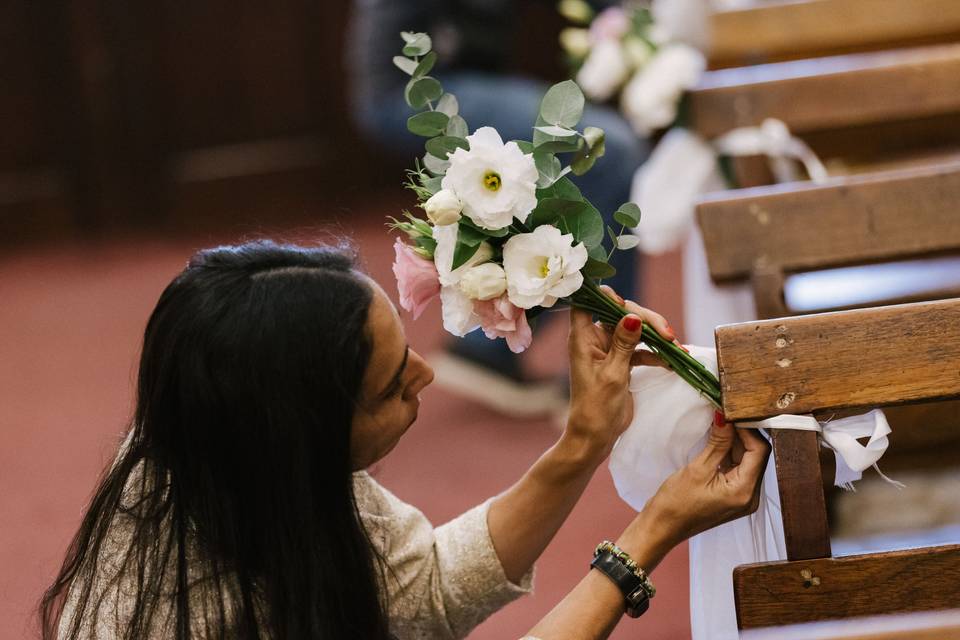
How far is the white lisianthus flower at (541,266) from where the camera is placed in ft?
3.86

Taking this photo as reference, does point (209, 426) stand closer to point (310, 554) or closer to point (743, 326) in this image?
point (310, 554)

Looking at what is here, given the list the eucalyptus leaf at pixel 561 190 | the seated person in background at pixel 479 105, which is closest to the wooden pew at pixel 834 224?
the eucalyptus leaf at pixel 561 190

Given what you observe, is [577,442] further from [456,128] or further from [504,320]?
[456,128]

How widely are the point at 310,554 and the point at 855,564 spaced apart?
0.53m

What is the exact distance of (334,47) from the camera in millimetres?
4945

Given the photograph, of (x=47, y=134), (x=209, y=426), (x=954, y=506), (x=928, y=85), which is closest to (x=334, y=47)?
(x=47, y=134)

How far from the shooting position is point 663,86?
8.19 feet

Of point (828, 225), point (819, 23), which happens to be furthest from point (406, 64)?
point (819, 23)

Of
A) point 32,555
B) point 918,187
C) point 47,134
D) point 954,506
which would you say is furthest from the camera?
point 47,134

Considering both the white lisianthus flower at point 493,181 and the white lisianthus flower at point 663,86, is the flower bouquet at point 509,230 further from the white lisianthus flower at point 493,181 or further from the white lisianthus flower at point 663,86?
the white lisianthus flower at point 663,86

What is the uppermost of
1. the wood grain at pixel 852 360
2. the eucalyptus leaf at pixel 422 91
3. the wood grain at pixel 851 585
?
the eucalyptus leaf at pixel 422 91

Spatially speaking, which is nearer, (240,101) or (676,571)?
(676,571)

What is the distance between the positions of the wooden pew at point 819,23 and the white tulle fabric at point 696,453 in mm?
1471

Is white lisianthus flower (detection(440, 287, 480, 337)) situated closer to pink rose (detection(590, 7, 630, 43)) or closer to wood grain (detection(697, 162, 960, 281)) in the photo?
wood grain (detection(697, 162, 960, 281))
